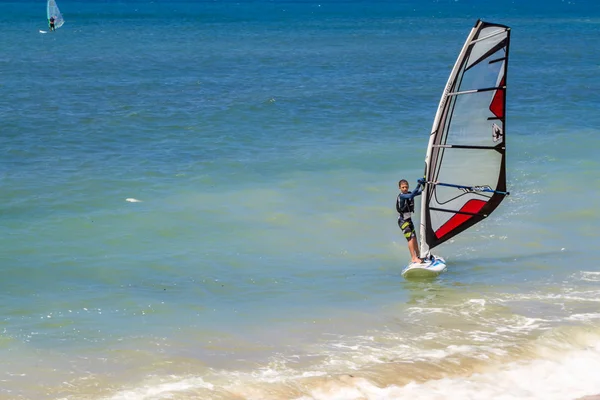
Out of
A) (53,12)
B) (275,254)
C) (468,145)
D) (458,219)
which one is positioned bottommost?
(275,254)

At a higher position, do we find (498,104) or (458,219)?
(498,104)

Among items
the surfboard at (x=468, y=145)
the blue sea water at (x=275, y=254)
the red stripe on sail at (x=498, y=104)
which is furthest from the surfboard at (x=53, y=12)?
the red stripe on sail at (x=498, y=104)

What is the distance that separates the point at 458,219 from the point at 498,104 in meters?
1.97

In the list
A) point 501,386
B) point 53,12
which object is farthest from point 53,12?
point 501,386

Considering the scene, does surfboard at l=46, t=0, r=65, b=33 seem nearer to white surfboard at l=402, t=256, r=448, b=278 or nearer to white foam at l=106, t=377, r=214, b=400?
white surfboard at l=402, t=256, r=448, b=278

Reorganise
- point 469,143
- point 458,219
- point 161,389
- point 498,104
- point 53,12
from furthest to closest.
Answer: point 53,12 < point 458,219 < point 469,143 < point 498,104 < point 161,389

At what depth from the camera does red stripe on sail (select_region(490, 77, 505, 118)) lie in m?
12.3

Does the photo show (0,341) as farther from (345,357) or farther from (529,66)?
(529,66)

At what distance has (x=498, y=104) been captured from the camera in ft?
40.9

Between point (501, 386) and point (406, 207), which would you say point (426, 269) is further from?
point (501, 386)

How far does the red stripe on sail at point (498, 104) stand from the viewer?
1231 centimetres

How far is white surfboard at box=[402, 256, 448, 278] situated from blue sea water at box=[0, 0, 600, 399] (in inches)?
7.5

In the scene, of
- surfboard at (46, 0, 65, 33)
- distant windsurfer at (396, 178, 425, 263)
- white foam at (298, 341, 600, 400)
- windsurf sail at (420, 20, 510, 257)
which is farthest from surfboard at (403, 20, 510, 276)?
surfboard at (46, 0, 65, 33)

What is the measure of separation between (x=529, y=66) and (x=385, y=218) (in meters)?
30.0
